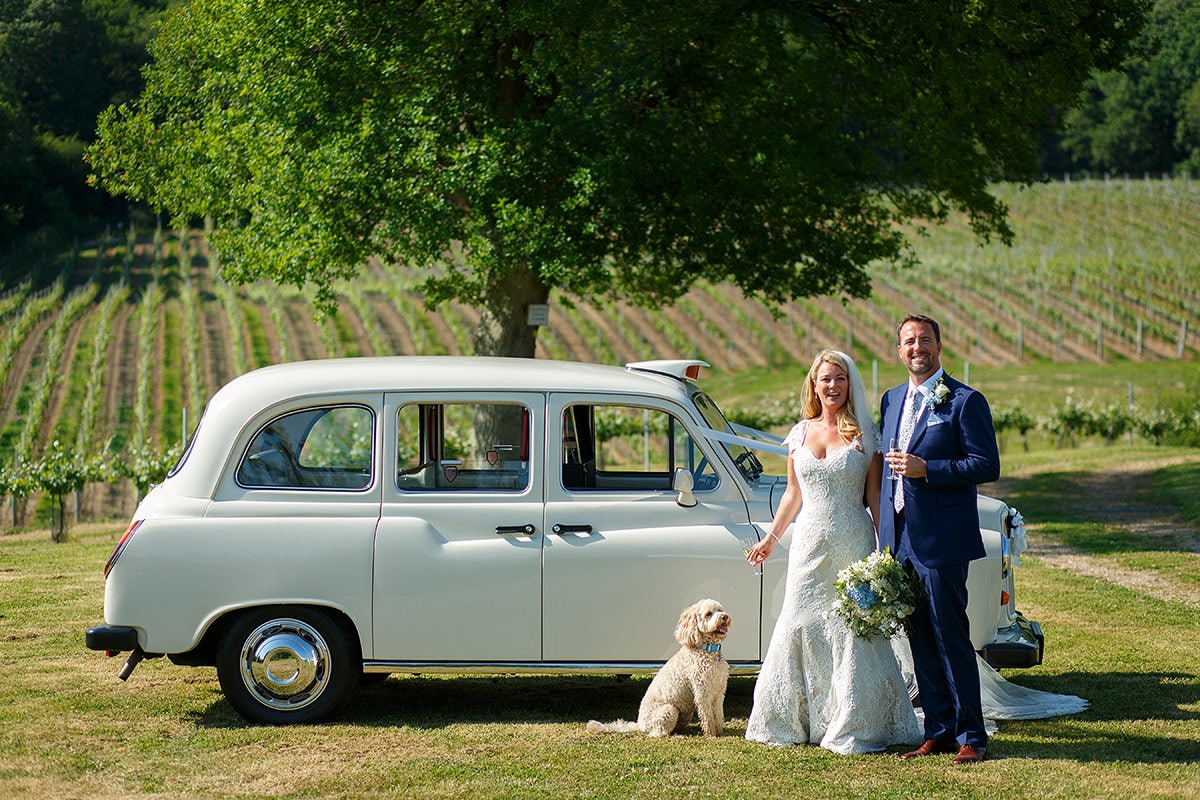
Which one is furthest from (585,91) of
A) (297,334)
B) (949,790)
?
(297,334)

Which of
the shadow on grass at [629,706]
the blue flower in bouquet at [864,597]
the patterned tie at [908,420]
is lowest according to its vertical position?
the shadow on grass at [629,706]

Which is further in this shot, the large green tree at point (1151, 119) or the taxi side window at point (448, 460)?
the large green tree at point (1151, 119)

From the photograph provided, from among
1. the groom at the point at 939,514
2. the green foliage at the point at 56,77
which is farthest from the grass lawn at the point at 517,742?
the green foliage at the point at 56,77

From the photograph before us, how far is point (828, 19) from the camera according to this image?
17.4m

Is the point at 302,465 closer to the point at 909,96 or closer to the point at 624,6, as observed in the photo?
the point at 624,6

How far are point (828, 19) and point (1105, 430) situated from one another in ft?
42.3

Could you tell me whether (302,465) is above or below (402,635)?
above

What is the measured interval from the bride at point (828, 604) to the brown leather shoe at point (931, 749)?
0.47ft

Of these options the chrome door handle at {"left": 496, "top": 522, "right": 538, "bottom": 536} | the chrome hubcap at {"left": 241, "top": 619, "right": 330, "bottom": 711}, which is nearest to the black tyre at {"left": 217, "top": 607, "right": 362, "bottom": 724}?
the chrome hubcap at {"left": 241, "top": 619, "right": 330, "bottom": 711}

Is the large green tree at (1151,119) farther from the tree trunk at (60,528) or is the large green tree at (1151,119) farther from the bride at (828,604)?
the bride at (828,604)

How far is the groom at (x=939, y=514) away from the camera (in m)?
5.65

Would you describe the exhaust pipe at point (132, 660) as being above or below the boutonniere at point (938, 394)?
below

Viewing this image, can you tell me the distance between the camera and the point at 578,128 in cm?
1524

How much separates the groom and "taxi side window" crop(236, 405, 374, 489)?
273 cm
